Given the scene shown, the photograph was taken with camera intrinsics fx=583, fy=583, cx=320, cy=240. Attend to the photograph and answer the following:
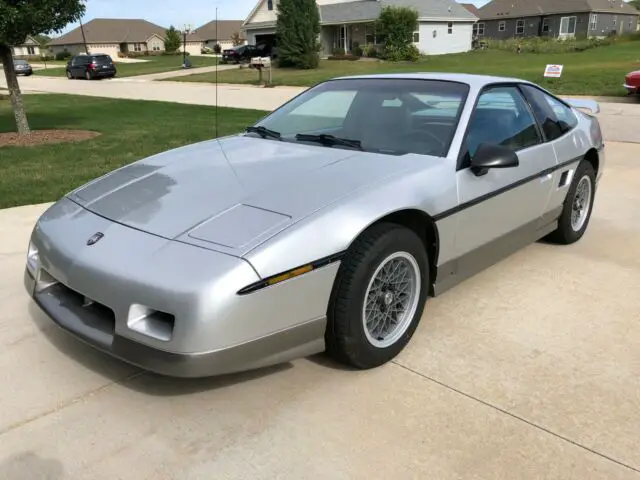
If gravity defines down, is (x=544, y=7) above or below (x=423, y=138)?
above

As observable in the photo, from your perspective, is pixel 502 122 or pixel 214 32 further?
pixel 214 32

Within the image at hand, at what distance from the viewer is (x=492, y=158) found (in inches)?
125

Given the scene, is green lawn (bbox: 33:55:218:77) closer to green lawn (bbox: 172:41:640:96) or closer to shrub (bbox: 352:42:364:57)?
green lawn (bbox: 172:41:640:96)

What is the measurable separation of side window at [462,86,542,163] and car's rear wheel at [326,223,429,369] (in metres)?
0.74

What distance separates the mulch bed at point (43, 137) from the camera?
384 inches

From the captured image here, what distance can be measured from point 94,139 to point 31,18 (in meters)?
2.42

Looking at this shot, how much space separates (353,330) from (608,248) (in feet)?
9.68

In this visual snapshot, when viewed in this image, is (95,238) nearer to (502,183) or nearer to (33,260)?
(33,260)

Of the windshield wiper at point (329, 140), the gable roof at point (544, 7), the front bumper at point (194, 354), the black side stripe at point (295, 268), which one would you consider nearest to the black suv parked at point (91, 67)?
the windshield wiper at point (329, 140)

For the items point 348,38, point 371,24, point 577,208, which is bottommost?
point 577,208

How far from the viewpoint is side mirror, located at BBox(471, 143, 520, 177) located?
3.18 m

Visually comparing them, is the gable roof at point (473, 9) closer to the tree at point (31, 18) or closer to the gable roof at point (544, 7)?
the gable roof at point (544, 7)

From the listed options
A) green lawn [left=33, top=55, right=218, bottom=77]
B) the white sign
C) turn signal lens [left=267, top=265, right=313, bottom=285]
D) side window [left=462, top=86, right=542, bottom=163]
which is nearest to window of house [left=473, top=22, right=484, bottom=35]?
green lawn [left=33, top=55, right=218, bottom=77]

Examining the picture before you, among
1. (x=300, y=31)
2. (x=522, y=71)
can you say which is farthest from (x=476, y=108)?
(x=300, y=31)
